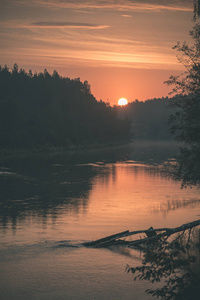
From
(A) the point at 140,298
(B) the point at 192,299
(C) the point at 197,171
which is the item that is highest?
(C) the point at 197,171

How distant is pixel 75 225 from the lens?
31109 mm

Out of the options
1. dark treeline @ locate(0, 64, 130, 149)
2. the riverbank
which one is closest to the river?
the riverbank

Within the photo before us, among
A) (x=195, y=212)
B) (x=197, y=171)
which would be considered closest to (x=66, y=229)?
(x=197, y=171)

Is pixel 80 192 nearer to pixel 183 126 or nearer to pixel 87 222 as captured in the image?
pixel 87 222

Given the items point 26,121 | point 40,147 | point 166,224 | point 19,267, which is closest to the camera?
point 19,267

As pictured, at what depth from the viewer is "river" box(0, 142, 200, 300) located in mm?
19125

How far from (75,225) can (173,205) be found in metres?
12.3

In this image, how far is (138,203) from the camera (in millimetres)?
41844

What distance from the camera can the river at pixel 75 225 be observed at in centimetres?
1912

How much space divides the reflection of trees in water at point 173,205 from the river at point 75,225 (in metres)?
0.09

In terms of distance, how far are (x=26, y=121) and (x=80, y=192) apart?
92729 millimetres

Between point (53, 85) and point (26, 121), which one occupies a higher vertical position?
point (53, 85)

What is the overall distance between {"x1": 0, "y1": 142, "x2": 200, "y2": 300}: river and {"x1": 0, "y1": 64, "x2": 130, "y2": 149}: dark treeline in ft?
193

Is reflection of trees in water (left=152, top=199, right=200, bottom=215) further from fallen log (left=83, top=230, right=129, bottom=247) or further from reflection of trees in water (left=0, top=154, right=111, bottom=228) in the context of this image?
fallen log (left=83, top=230, right=129, bottom=247)
